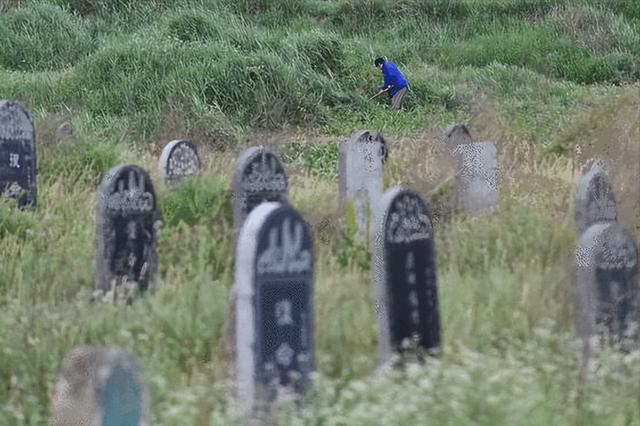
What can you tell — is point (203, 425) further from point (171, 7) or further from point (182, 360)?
point (171, 7)

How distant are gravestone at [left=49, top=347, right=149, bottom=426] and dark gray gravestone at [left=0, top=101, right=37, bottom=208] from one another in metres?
6.17

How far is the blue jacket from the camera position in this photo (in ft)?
71.3

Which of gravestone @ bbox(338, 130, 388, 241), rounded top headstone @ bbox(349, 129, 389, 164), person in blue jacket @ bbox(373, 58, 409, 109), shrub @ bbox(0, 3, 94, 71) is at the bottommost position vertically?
gravestone @ bbox(338, 130, 388, 241)

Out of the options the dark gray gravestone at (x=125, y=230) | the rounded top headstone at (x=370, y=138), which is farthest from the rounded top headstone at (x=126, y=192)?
the rounded top headstone at (x=370, y=138)

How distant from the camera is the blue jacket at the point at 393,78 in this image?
71.3 ft

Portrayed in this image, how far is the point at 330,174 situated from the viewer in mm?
14812

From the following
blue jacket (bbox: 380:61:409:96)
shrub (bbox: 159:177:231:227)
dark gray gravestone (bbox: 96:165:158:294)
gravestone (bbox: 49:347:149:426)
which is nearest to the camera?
gravestone (bbox: 49:347:149:426)

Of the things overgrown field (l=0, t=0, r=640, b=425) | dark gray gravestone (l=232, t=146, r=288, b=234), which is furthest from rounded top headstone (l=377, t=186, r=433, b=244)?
dark gray gravestone (l=232, t=146, r=288, b=234)

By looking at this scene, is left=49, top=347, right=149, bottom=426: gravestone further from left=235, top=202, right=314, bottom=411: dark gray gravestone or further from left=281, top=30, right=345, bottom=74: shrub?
left=281, top=30, right=345, bottom=74: shrub

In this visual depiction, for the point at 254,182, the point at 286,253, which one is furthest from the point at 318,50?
the point at 286,253

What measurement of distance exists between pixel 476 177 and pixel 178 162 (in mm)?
2884

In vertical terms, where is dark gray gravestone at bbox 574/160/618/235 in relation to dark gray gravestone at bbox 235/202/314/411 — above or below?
above

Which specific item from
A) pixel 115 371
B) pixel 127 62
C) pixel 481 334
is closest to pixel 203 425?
pixel 115 371

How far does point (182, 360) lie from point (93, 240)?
3.30 metres
